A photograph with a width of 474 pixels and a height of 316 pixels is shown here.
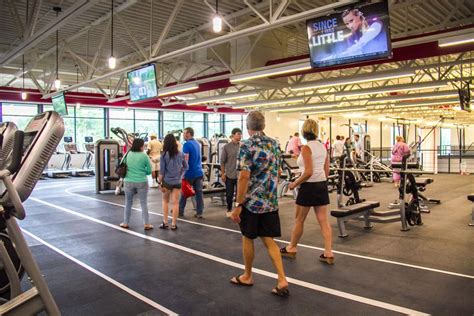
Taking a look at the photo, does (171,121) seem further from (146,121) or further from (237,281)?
(237,281)

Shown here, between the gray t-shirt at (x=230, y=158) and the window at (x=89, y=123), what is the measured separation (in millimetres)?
15437

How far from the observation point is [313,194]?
4180 millimetres

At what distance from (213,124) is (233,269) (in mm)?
22019

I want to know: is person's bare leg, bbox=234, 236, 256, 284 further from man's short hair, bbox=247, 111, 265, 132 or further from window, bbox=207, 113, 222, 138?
window, bbox=207, 113, 222, 138

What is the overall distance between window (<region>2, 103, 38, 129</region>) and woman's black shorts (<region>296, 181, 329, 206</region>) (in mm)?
16594

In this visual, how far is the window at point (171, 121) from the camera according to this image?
23109 mm

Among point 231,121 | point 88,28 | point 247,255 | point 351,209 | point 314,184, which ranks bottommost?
point 247,255

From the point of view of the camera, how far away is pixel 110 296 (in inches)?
137

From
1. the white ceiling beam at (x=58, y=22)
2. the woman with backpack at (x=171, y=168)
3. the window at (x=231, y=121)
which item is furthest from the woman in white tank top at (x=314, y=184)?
the window at (x=231, y=121)

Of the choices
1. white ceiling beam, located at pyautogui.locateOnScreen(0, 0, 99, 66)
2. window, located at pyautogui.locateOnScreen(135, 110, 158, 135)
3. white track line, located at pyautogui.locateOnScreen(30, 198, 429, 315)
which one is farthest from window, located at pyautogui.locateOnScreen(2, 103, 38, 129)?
white track line, located at pyautogui.locateOnScreen(30, 198, 429, 315)

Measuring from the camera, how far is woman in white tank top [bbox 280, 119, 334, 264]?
414cm

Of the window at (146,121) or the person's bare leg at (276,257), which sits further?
the window at (146,121)

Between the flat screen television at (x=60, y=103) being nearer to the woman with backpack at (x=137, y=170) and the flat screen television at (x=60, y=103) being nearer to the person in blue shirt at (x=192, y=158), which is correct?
the person in blue shirt at (x=192, y=158)

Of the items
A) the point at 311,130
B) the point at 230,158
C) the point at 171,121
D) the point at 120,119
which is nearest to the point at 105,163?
the point at 230,158
